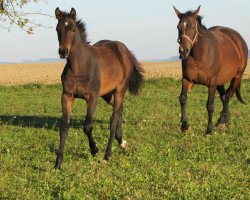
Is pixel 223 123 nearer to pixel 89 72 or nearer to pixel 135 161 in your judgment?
pixel 135 161

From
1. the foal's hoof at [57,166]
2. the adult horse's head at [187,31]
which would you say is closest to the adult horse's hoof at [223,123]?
the adult horse's head at [187,31]

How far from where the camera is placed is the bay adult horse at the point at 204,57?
10344mm

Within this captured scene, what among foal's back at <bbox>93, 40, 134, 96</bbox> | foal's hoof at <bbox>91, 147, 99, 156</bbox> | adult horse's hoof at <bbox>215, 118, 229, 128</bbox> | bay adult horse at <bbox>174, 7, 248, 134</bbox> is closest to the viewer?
foal's hoof at <bbox>91, 147, 99, 156</bbox>

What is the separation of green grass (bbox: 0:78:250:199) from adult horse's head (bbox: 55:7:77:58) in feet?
6.81

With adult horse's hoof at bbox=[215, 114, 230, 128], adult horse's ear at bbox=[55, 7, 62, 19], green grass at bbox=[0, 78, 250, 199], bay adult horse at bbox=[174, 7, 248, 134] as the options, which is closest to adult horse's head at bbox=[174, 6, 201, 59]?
bay adult horse at bbox=[174, 7, 248, 134]

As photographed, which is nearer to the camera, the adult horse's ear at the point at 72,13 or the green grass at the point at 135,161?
the green grass at the point at 135,161

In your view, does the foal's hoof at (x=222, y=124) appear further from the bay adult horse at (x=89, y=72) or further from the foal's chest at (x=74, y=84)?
the foal's chest at (x=74, y=84)

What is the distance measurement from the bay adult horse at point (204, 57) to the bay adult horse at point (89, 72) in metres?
1.58

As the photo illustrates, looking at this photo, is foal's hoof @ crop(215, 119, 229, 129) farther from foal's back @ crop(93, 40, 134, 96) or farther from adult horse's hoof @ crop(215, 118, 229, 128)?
foal's back @ crop(93, 40, 134, 96)

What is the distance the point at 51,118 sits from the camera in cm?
1484

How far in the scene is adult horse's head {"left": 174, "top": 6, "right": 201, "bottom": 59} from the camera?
33.2ft

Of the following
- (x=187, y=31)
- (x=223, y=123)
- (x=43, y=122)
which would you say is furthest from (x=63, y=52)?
(x=43, y=122)

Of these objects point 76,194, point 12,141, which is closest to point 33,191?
point 76,194

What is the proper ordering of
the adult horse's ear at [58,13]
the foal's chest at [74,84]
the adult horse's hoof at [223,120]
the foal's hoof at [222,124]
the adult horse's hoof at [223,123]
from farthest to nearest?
the adult horse's hoof at [223,120]
the adult horse's hoof at [223,123]
the foal's hoof at [222,124]
the foal's chest at [74,84]
the adult horse's ear at [58,13]
